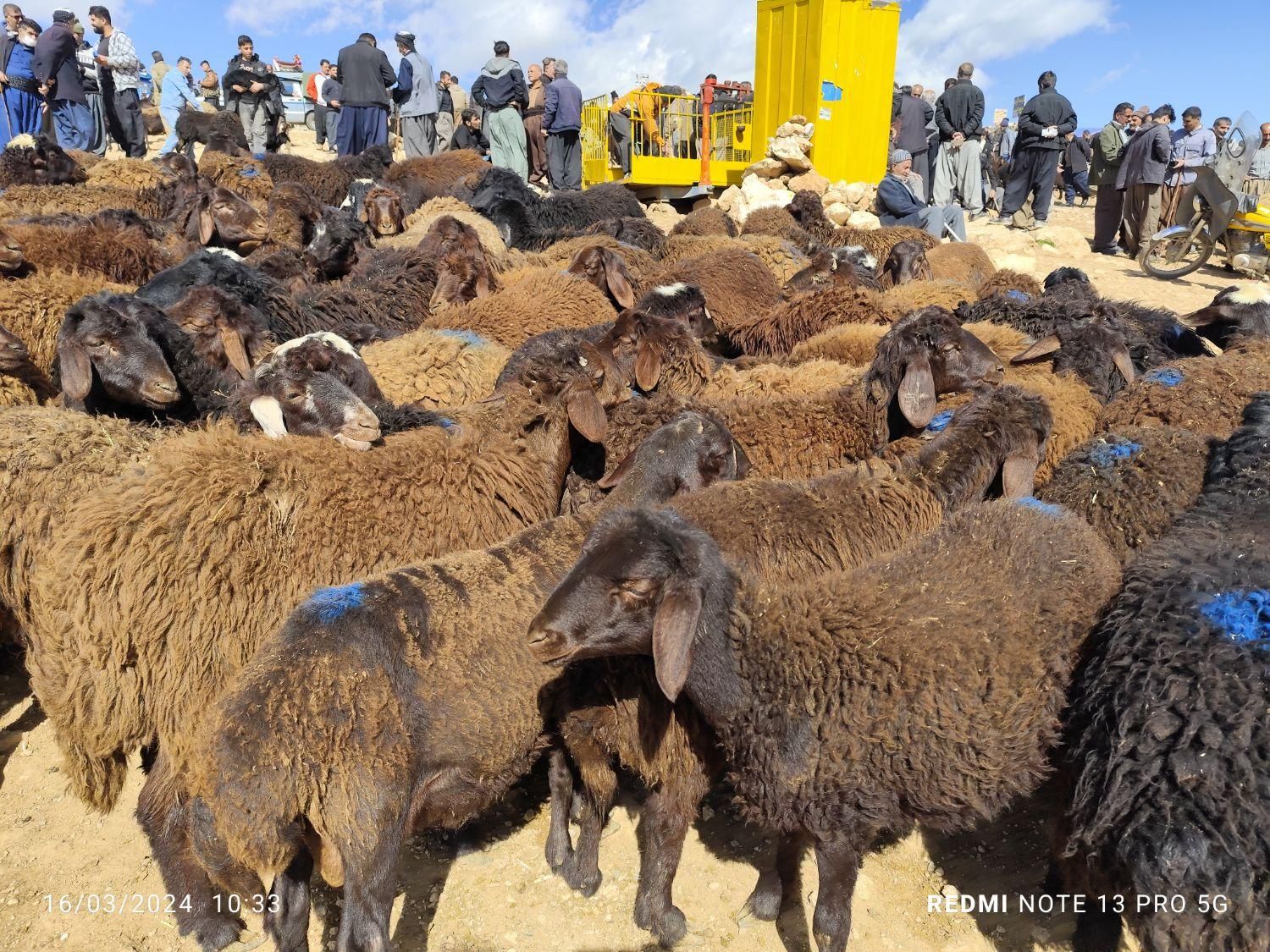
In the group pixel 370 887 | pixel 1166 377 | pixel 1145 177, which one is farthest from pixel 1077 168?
pixel 370 887

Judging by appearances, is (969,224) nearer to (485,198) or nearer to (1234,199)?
(1234,199)

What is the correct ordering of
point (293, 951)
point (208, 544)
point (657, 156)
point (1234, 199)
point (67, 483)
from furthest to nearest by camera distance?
point (657, 156) → point (1234, 199) → point (67, 483) → point (208, 544) → point (293, 951)

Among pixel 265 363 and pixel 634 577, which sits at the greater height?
pixel 265 363

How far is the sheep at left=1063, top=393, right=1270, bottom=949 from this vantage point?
224 cm

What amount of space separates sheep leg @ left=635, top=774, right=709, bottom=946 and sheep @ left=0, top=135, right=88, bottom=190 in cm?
1113

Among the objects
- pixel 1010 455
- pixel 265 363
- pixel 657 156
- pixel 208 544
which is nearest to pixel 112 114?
pixel 657 156

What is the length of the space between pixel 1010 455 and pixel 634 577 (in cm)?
228

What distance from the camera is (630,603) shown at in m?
2.78

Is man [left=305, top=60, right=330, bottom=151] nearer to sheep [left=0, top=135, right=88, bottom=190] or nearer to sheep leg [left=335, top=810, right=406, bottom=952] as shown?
sheep [left=0, top=135, right=88, bottom=190]

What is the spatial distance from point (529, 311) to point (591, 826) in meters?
3.98

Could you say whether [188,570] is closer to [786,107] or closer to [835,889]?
[835,889]

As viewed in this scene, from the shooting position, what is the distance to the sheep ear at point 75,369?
14.2 ft

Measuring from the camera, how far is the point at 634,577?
2.74 metres

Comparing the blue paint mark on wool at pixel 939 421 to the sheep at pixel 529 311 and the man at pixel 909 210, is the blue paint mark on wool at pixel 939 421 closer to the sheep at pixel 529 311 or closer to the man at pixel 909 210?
the sheep at pixel 529 311
